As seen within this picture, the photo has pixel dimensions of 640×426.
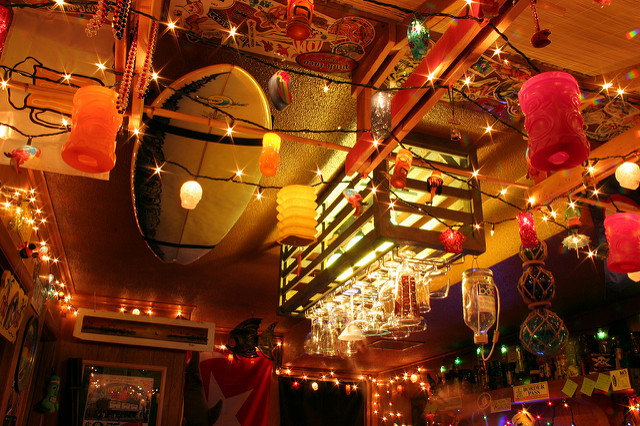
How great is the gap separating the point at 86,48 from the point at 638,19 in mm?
2868

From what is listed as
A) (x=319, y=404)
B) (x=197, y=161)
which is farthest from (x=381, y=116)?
(x=319, y=404)

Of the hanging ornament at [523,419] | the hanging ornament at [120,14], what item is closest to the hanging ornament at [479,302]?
the hanging ornament at [120,14]

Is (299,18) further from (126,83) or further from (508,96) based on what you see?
(508,96)

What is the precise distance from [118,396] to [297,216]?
170 inches

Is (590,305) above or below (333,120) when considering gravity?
below

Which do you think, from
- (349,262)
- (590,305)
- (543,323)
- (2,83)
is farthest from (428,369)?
(2,83)

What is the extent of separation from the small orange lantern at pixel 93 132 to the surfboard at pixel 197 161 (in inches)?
47.0

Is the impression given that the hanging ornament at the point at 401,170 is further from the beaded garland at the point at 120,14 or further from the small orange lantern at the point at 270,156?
the beaded garland at the point at 120,14

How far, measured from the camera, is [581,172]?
129 inches

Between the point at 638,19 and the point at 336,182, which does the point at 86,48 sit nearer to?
the point at 336,182

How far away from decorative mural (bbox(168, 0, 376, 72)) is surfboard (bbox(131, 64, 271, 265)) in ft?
1.68

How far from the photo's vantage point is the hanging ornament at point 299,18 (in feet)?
5.88

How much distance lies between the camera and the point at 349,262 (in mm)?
4059

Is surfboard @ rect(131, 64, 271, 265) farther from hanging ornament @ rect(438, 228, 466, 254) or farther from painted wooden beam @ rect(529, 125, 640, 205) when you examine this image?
painted wooden beam @ rect(529, 125, 640, 205)
